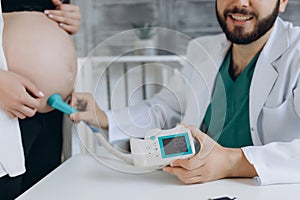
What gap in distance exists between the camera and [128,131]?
3.98ft

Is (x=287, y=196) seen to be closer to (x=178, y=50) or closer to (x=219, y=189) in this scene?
(x=219, y=189)

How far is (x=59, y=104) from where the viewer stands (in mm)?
1273

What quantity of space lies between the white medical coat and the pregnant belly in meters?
0.19

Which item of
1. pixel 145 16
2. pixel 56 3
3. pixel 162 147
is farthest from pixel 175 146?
pixel 145 16

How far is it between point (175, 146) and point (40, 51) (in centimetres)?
48

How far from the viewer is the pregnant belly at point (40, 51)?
48.6 inches

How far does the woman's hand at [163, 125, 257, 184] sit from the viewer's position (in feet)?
3.53

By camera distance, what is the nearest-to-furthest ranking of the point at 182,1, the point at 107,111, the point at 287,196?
the point at 287,196 < the point at 107,111 < the point at 182,1

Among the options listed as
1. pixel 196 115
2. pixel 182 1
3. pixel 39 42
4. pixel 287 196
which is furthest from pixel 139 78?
pixel 182 1

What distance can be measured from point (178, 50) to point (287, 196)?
3.15 feet

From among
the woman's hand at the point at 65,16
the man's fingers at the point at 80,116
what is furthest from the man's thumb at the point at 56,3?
the man's fingers at the point at 80,116

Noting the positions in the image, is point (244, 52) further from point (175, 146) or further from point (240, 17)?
point (175, 146)

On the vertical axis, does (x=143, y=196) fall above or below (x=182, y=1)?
below

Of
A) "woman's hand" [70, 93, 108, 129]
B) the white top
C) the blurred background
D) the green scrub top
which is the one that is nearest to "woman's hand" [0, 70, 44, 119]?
the white top
